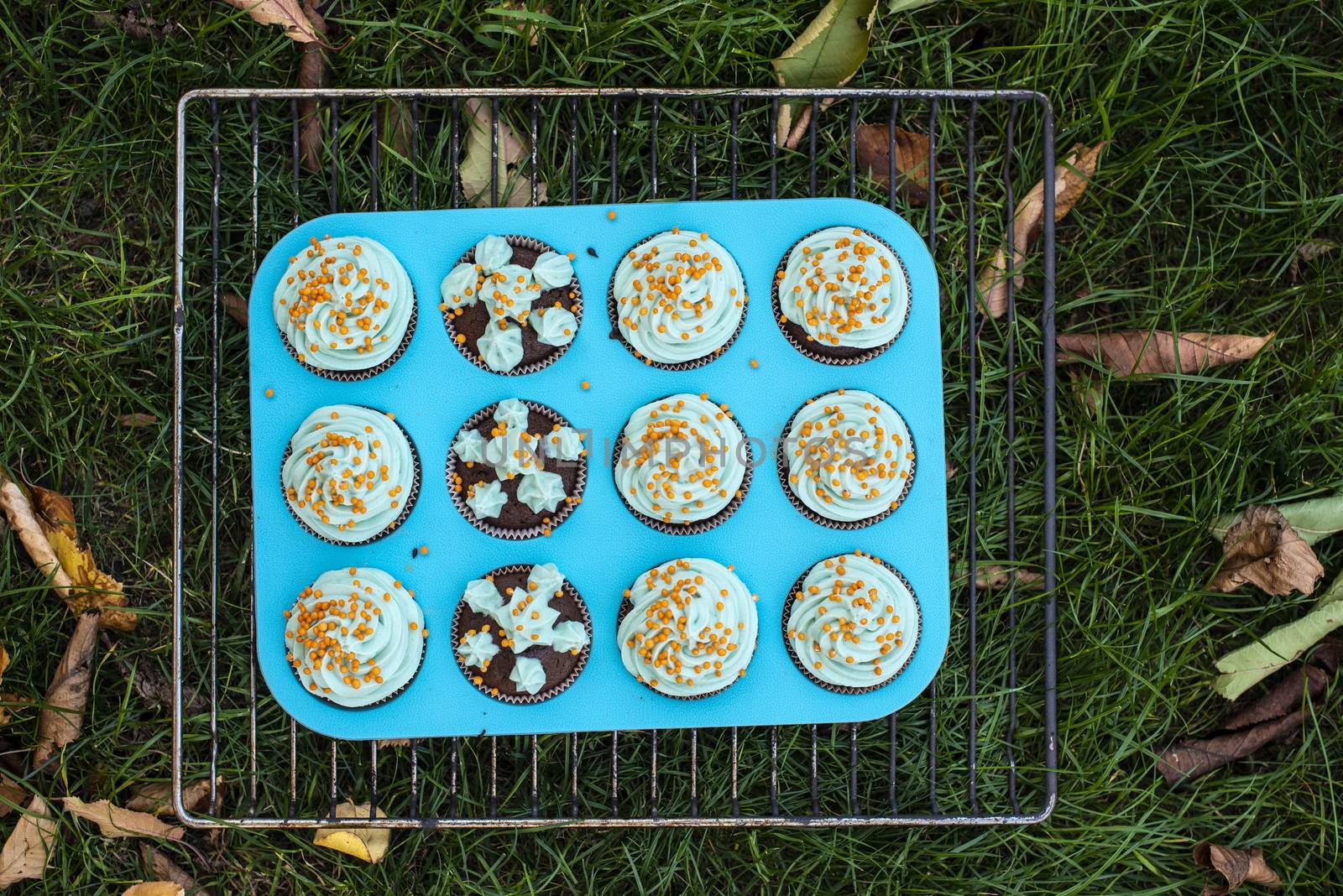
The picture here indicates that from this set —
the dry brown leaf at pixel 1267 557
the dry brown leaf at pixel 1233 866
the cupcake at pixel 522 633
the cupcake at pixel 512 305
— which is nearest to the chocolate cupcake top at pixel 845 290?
the cupcake at pixel 512 305

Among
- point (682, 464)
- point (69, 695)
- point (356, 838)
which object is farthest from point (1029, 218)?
point (69, 695)

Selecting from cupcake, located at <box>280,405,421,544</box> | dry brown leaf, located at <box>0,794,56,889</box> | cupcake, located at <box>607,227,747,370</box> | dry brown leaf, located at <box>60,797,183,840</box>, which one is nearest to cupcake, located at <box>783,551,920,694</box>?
cupcake, located at <box>607,227,747,370</box>

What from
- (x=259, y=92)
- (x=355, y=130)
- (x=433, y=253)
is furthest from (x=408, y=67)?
(x=433, y=253)

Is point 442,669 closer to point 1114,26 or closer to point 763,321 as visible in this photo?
point 763,321

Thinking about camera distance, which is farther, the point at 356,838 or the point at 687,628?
the point at 356,838

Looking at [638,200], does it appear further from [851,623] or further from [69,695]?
[69,695]

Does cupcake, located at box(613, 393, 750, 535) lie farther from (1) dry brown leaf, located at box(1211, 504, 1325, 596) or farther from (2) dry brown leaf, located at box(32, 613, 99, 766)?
(2) dry brown leaf, located at box(32, 613, 99, 766)
